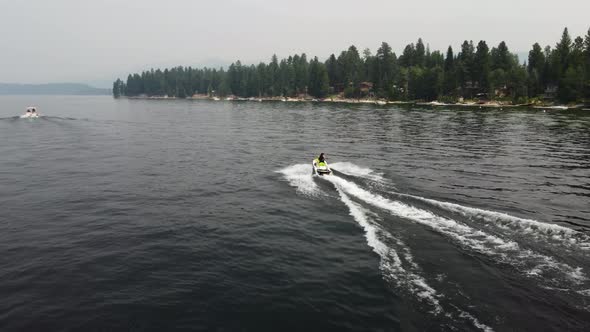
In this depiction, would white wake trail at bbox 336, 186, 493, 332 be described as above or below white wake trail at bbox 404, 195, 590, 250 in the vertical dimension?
below

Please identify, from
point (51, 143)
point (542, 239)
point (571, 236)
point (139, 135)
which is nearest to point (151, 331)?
point (542, 239)

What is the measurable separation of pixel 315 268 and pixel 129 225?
40.4 feet

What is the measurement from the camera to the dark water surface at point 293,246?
13555 mm

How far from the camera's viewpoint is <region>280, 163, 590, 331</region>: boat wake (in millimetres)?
15125

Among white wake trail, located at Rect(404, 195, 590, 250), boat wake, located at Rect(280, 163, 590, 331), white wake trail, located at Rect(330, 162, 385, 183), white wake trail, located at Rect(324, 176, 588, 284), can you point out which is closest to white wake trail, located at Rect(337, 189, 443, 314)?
boat wake, located at Rect(280, 163, 590, 331)

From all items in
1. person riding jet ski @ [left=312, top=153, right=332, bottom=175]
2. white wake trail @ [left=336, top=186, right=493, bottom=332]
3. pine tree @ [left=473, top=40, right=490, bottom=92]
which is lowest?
white wake trail @ [left=336, top=186, right=493, bottom=332]

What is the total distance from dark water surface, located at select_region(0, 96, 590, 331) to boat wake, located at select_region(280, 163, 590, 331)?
0.09 meters

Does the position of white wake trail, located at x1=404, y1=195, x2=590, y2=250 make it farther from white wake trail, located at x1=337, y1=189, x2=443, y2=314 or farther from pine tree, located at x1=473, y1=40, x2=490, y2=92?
pine tree, located at x1=473, y1=40, x2=490, y2=92

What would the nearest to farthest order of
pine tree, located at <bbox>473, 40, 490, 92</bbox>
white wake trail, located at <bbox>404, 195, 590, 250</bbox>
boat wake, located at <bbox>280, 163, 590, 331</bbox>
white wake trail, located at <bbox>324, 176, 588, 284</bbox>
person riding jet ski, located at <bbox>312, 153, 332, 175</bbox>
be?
1. boat wake, located at <bbox>280, 163, 590, 331</bbox>
2. white wake trail, located at <bbox>324, 176, 588, 284</bbox>
3. white wake trail, located at <bbox>404, 195, 590, 250</bbox>
4. person riding jet ski, located at <bbox>312, 153, 332, 175</bbox>
5. pine tree, located at <bbox>473, 40, 490, 92</bbox>

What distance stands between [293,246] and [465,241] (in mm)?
8917

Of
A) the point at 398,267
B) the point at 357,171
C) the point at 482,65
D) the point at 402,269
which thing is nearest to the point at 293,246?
the point at 398,267

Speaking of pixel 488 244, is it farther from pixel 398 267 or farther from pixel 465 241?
pixel 398 267

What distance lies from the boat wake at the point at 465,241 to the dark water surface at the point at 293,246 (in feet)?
0.29

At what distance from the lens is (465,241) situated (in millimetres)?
19312
